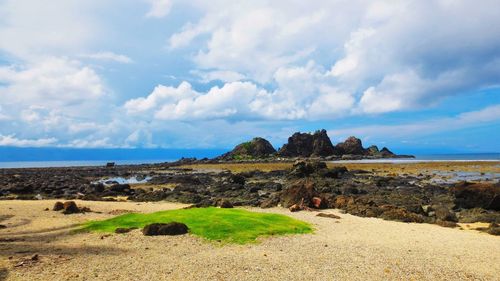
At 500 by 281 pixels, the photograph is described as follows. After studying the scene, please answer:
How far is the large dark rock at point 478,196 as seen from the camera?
29.8 metres

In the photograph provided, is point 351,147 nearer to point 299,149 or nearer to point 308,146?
point 308,146

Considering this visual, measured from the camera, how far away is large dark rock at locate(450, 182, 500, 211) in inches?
1173

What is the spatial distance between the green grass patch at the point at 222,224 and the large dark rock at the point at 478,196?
15.4 m

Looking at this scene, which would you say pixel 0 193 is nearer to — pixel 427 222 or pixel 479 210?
pixel 427 222

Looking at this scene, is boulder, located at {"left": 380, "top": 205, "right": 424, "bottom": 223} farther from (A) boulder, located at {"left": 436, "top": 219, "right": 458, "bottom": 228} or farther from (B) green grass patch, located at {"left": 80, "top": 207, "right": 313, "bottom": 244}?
(B) green grass patch, located at {"left": 80, "top": 207, "right": 313, "bottom": 244}

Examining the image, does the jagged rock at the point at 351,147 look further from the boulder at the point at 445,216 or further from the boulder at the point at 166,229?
the boulder at the point at 166,229

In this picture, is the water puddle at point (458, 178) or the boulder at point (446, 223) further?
the water puddle at point (458, 178)

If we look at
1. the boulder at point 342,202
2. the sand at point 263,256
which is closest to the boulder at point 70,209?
the sand at point 263,256

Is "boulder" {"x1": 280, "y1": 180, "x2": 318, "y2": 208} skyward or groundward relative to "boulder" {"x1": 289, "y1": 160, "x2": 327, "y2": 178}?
groundward

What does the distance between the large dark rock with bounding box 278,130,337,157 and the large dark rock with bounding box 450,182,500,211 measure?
12243 cm

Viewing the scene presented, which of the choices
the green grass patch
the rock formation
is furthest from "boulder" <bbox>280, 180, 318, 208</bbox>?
the rock formation

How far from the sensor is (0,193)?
4544cm

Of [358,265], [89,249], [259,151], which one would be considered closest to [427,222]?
[358,265]

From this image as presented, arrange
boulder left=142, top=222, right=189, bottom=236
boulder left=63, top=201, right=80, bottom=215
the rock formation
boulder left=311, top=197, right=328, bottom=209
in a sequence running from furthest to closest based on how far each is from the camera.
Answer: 1. the rock formation
2. boulder left=311, top=197, right=328, bottom=209
3. boulder left=63, top=201, right=80, bottom=215
4. boulder left=142, top=222, right=189, bottom=236
